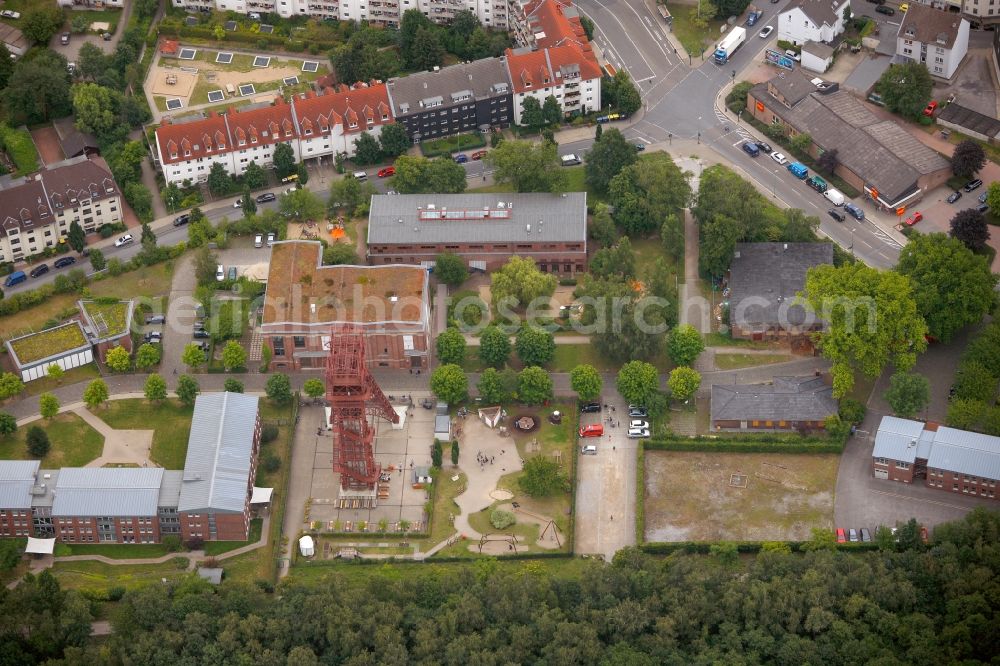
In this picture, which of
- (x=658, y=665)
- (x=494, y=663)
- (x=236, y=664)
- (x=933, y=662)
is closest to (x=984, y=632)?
(x=933, y=662)

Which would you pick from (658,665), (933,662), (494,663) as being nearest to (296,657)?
(494,663)

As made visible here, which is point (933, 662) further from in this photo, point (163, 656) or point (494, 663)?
point (163, 656)

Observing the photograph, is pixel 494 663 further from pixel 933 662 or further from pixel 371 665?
pixel 933 662

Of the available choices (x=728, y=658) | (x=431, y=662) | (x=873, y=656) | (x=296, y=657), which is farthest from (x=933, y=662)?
(x=296, y=657)

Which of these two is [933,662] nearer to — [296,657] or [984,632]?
[984,632]

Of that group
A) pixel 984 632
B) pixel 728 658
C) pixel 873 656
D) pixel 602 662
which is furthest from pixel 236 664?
pixel 984 632
